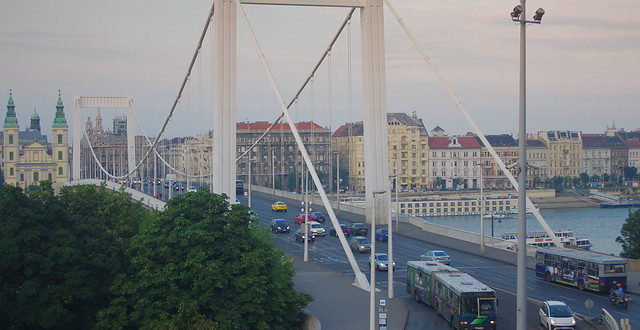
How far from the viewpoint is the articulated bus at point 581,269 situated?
27.9 m

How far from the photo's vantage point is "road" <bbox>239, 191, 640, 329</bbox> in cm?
2497

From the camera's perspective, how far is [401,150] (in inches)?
4712

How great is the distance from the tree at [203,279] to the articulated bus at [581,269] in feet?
39.1

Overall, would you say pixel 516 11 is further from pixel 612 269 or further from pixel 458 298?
pixel 612 269

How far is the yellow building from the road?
5868 cm

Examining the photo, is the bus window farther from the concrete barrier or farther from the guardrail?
the concrete barrier

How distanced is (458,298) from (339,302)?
16.9ft

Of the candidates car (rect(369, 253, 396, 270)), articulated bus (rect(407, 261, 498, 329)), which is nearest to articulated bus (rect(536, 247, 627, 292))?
articulated bus (rect(407, 261, 498, 329))

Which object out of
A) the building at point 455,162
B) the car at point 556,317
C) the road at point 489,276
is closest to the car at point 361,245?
the road at point 489,276

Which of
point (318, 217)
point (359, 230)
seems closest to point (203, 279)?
point (359, 230)

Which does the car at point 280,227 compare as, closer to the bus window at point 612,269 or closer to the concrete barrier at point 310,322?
the bus window at point 612,269

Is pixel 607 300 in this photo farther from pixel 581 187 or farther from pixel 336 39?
pixel 581 187

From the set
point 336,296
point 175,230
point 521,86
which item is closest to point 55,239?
point 175,230

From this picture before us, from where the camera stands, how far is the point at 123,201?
92.7ft
